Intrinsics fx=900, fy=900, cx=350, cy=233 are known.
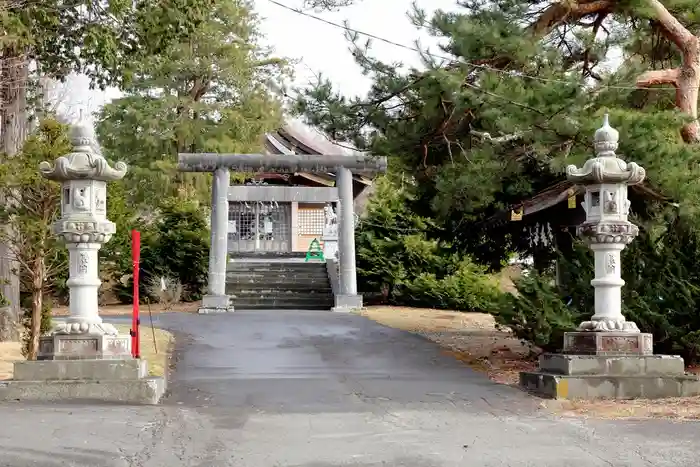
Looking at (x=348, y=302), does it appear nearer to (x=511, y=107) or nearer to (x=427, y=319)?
(x=427, y=319)

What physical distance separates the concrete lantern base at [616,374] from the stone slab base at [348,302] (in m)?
11.8

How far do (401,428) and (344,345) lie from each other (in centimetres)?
704

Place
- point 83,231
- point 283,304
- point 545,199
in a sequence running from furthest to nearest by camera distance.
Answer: point 283,304
point 545,199
point 83,231

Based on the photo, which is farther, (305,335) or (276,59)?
(276,59)

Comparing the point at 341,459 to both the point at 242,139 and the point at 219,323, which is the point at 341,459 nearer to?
the point at 219,323

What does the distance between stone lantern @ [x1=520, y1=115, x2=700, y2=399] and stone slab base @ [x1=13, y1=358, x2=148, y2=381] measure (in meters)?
4.73

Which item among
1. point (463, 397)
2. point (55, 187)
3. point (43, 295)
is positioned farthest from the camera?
point (43, 295)

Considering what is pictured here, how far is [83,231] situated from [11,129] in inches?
261

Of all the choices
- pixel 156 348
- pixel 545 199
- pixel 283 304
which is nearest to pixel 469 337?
pixel 545 199

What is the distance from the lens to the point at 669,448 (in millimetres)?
7195

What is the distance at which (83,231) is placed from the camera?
10055mm

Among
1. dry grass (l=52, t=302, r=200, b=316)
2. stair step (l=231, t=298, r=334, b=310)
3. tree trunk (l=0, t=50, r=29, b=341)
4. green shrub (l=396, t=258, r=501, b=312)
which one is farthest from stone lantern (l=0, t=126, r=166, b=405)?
green shrub (l=396, t=258, r=501, b=312)

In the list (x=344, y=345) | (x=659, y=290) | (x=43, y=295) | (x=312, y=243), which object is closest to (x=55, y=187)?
(x=43, y=295)

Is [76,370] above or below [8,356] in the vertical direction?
above
